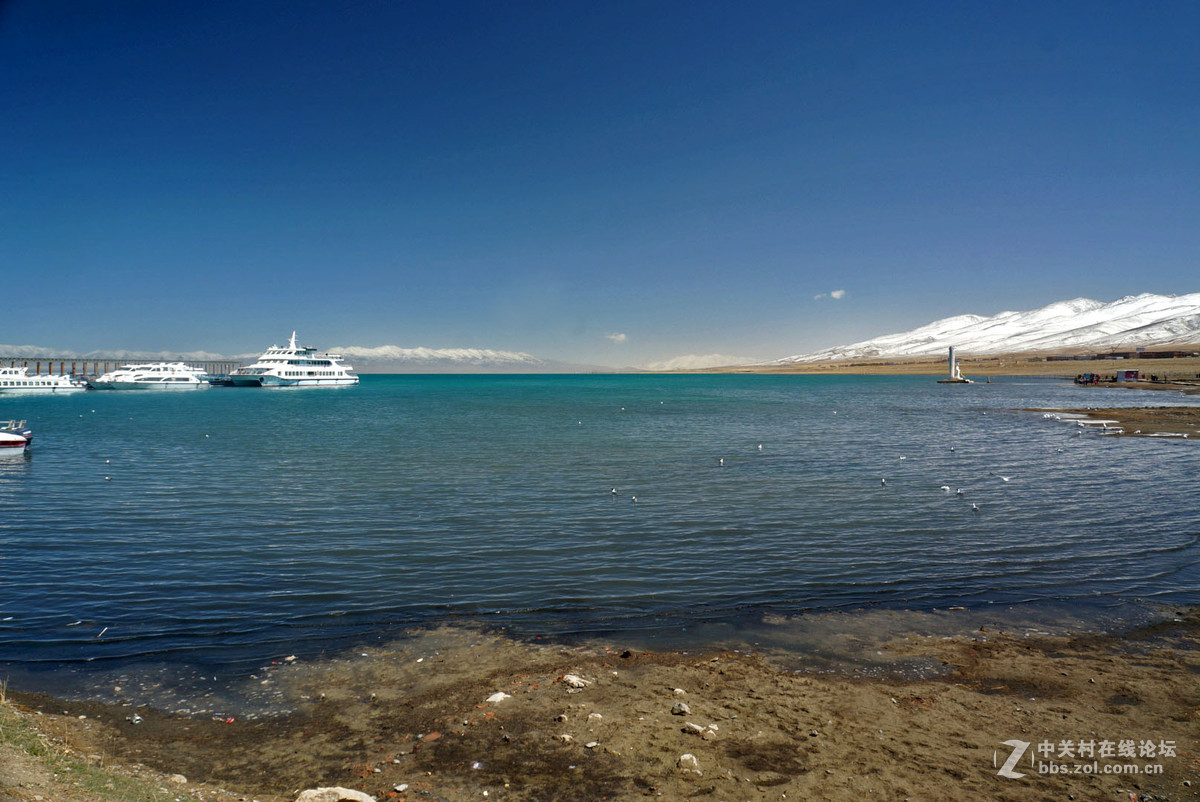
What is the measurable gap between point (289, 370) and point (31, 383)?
43500 millimetres

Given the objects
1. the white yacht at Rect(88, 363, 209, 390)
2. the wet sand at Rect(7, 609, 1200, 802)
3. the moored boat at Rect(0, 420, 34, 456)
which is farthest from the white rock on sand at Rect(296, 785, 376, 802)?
the white yacht at Rect(88, 363, 209, 390)

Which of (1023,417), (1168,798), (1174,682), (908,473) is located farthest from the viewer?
(1023,417)

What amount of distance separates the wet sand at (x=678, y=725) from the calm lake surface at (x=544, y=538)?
78.9 inches

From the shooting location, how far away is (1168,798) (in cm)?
668

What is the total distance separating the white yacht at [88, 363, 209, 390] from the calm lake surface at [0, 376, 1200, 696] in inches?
4148

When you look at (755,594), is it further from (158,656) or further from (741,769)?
(158,656)

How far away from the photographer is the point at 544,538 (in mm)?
18641

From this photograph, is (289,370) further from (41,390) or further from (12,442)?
(12,442)

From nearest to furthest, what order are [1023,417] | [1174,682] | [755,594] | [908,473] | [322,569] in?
[1174,682], [755,594], [322,569], [908,473], [1023,417]

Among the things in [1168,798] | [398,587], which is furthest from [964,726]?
[398,587]

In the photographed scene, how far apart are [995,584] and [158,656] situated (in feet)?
54.1

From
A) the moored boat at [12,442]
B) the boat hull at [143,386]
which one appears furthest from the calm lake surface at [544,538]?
the boat hull at [143,386]

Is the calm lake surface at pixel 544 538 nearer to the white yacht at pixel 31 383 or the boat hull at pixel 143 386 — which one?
the white yacht at pixel 31 383
